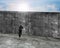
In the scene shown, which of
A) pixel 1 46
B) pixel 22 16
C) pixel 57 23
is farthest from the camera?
pixel 22 16

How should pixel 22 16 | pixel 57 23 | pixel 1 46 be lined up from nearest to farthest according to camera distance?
pixel 1 46, pixel 57 23, pixel 22 16

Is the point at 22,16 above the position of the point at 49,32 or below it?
above

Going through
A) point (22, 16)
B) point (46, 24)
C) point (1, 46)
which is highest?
point (22, 16)

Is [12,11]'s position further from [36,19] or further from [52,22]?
[52,22]

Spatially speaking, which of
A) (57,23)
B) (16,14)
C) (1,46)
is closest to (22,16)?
(16,14)

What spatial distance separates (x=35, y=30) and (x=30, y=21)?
739 mm

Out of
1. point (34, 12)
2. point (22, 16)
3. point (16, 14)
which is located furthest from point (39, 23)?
point (16, 14)

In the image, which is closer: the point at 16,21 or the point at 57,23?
the point at 57,23

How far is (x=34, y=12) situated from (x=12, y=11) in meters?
1.64

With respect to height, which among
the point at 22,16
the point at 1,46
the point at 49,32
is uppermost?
the point at 22,16

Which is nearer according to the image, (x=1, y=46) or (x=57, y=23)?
(x=1, y=46)

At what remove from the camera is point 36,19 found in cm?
710

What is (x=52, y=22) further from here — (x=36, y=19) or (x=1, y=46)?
(x=1, y=46)

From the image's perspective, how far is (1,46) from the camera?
475cm
